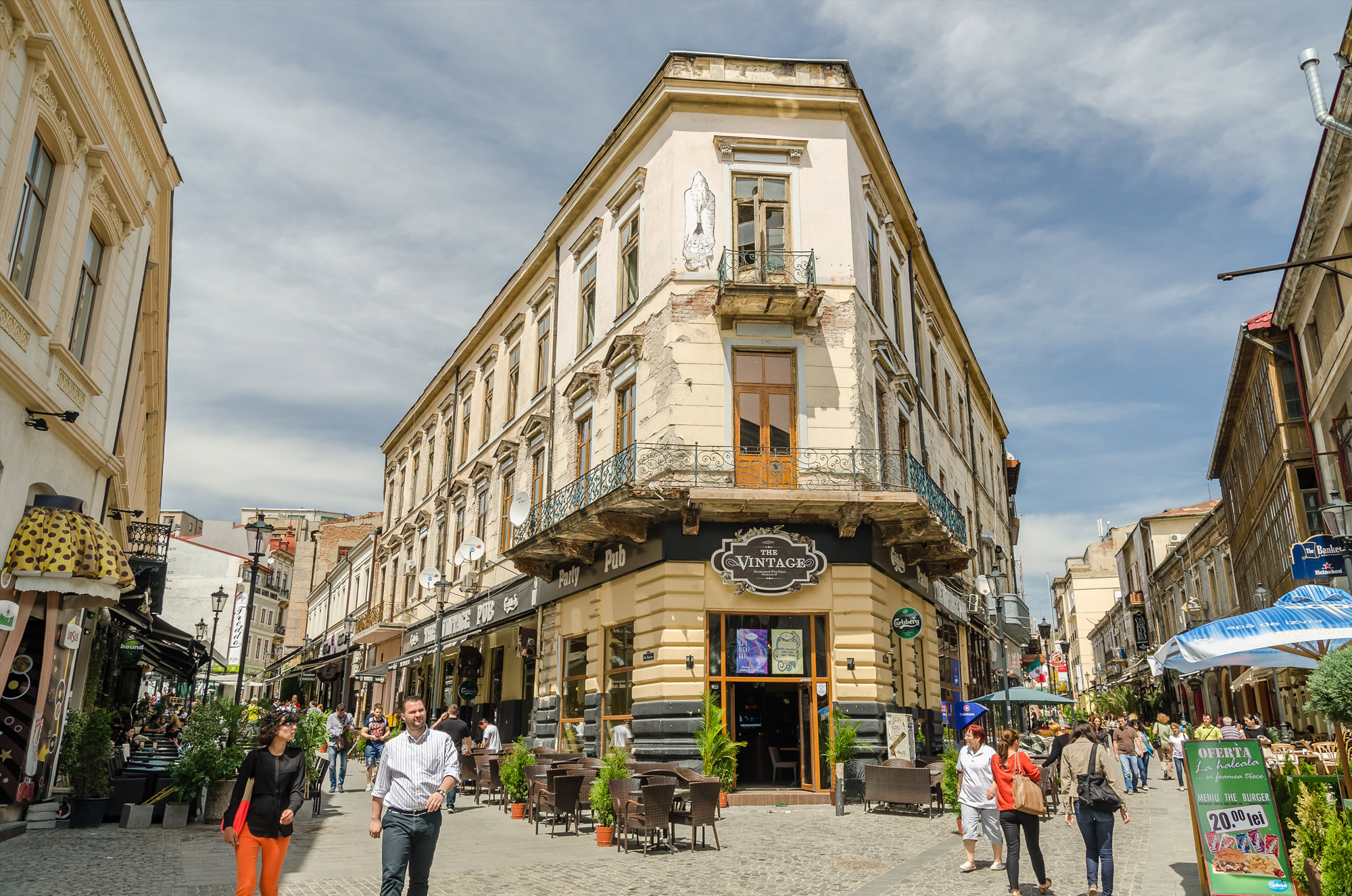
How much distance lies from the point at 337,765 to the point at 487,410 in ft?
42.6

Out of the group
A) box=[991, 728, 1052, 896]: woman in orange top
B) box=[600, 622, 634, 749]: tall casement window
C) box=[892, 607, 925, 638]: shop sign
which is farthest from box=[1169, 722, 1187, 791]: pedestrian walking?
box=[991, 728, 1052, 896]: woman in orange top

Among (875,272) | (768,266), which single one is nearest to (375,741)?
(768,266)

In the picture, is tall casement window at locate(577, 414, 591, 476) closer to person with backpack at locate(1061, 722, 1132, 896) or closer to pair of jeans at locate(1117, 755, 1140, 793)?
pair of jeans at locate(1117, 755, 1140, 793)

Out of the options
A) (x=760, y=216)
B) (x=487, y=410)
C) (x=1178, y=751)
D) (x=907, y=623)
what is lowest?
(x=1178, y=751)

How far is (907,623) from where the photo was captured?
1798 centimetres

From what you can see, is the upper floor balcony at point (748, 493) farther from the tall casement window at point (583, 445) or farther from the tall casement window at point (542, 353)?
the tall casement window at point (542, 353)

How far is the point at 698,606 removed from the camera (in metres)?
16.8

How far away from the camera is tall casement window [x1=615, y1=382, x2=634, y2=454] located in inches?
758

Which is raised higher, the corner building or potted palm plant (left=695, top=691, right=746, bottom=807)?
the corner building

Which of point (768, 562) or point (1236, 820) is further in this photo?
point (768, 562)

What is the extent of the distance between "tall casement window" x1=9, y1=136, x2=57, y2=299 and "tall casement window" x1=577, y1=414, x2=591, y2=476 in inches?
442

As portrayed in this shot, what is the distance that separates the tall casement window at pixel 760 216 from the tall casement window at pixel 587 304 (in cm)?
481

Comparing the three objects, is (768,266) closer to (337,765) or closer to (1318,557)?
(1318,557)

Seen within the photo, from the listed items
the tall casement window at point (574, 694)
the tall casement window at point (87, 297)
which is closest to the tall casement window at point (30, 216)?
the tall casement window at point (87, 297)
